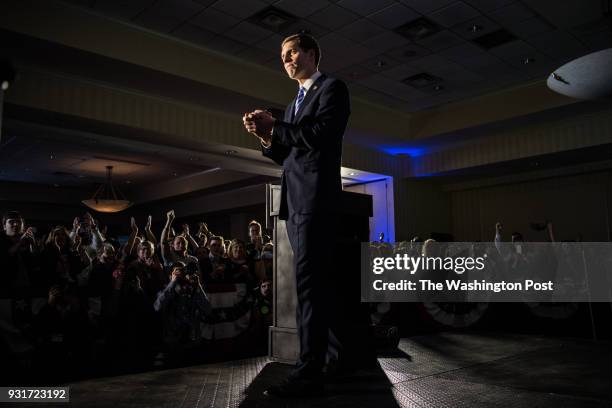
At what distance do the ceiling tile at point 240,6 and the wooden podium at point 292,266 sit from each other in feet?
9.25

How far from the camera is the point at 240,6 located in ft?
15.9

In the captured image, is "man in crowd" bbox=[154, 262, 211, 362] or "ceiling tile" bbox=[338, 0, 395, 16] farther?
"ceiling tile" bbox=[338, 0, 395, 16]

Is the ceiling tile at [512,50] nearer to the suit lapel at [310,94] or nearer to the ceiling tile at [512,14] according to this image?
the ceiling tile at [512,14]

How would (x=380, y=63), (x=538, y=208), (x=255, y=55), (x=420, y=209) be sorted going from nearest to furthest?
1. (x=255, y=55)
2. (x=380, y=63)
3. (x=538, y=208)
4. (x=420, y=209)

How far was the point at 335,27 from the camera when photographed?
17.3ft

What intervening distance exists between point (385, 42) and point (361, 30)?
43cm

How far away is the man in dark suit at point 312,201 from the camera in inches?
63.5

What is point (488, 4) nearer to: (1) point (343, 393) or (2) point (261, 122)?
(2) point (261, 122)

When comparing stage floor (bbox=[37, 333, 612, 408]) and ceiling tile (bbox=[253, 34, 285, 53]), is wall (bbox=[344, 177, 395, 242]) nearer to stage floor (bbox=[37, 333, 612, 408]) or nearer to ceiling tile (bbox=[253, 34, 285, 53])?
ceiling tile (bbox=[253, 34, 285, 53])

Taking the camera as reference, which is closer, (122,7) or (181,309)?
(181,309)

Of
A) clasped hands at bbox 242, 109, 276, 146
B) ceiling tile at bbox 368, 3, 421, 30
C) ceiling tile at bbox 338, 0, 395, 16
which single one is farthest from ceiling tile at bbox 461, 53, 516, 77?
clasped hands at bbox 242, 109, 276, 146

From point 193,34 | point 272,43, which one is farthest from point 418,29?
point 193,34

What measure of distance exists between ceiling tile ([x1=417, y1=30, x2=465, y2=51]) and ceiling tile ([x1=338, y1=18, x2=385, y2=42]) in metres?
0.59

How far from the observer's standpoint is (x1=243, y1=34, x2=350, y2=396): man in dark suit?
1.61 metres
